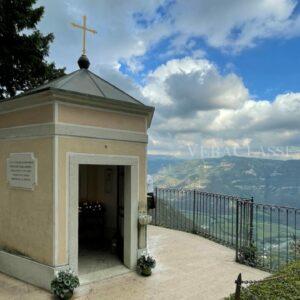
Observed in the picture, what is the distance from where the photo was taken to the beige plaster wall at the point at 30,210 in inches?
256

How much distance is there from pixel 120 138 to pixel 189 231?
5673mm

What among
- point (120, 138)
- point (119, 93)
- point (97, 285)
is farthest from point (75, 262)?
point (119, 93)

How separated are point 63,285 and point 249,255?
15.2 feet

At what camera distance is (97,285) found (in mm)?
6797

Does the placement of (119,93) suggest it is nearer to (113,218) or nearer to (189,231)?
(113,218)

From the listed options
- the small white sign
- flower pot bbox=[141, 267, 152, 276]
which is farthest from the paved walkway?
the small white sign

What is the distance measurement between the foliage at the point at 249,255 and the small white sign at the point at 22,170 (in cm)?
529

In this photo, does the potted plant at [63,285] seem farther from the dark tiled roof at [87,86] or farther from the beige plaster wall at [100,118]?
the dark tiled roof at [87,86]

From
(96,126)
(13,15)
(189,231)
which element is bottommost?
Answer: (189,231)

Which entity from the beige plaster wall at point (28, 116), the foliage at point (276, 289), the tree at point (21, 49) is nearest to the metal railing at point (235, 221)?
the foliage at point (276, 289)

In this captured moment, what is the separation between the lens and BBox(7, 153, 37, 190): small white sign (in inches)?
268

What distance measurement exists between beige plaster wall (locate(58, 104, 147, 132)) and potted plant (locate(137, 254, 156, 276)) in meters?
2.91

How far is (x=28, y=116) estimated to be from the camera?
7004 millimetres

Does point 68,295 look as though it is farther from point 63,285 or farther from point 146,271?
point 146,271
